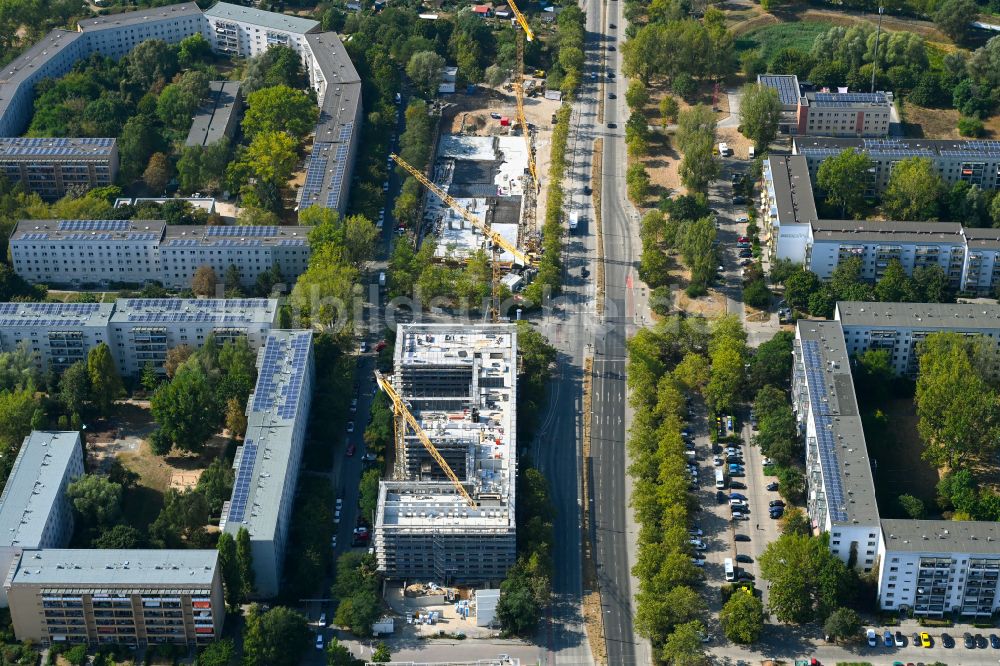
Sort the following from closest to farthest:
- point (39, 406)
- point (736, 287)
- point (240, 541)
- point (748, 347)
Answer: point (240, 541) → point (39, 406) → point (748, 347) → point (736, 287)

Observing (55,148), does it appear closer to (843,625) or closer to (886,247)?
(886,247)

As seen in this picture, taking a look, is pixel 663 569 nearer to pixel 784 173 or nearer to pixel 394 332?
pixel 394 332

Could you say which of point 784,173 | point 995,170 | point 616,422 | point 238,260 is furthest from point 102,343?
point 995,170

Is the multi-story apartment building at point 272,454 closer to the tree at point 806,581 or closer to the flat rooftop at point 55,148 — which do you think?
the tree at point 806,581

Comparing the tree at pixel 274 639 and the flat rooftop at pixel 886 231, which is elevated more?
the flat rooftop at pixel 886 231

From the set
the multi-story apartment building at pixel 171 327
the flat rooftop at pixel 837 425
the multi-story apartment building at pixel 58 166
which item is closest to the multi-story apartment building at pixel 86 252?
the multi-story apartment building at pixel 171 327

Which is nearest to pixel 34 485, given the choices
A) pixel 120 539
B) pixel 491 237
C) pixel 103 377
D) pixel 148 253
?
pixel 120 539
